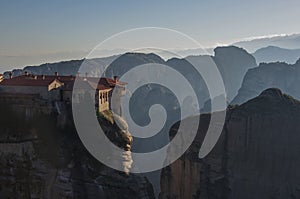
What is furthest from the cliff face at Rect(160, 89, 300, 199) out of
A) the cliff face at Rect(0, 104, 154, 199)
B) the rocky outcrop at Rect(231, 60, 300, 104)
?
the rocky outcrop at Rect(231, 60, 300, 104)

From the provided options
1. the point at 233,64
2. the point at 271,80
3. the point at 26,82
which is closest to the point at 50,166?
the point at 26,82

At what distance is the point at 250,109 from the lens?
3994 cm

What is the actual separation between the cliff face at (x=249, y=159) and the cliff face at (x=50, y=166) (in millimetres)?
7043

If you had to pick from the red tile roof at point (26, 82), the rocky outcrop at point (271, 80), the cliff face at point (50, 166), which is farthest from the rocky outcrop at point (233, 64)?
the cliff face at point (50, 166)

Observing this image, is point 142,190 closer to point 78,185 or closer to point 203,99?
point 78,185

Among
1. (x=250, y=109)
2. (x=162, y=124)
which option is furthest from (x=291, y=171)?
(x=162, y=124)

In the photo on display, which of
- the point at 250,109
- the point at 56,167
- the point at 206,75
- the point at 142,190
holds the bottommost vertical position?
the point at 142,190

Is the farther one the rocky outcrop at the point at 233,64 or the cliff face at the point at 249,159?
the rocky outcrop at the point at 233,64

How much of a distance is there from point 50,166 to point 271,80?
11463 centimetres

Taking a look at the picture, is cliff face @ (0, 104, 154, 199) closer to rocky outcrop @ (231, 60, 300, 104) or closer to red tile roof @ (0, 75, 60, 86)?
red tile roof @ (0, 75, 60, 86)

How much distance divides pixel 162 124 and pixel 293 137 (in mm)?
73339

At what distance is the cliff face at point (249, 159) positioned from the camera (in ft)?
120

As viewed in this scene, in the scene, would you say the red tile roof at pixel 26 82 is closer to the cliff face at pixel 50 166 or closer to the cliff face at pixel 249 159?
the cliff face at pixel 50 166

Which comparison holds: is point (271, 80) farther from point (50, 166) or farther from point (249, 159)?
point (50, 166)
